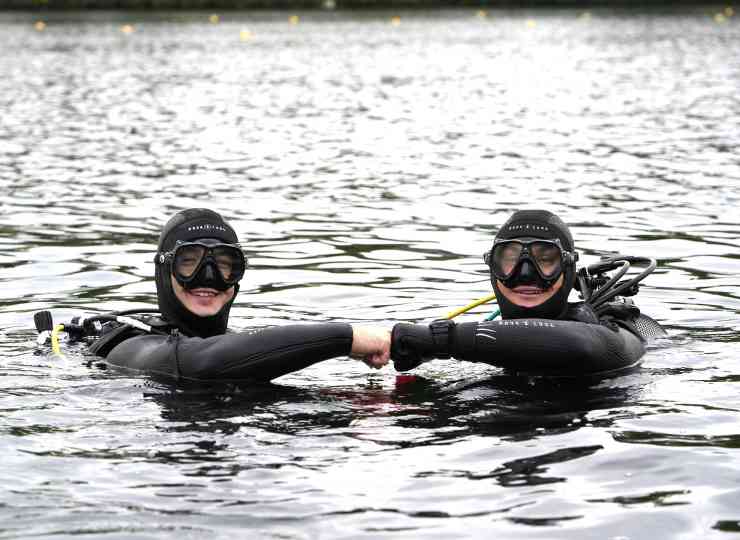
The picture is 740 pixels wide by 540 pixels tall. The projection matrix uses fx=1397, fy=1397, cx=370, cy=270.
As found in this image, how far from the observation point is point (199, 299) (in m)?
8.07

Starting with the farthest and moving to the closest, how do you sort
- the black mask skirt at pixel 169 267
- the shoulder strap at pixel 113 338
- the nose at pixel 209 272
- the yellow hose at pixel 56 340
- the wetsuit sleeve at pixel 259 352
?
the yellow hose at pixel 56 340
the shoulder strap at pixel 113 338
the black mask skirt at pixel 169 267
the nose at pixel 209 272
the wetsuit sleeve at pixel 259 352

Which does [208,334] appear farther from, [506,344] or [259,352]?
[506,344]

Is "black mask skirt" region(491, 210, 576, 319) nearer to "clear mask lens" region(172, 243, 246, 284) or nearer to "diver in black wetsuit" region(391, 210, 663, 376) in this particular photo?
"diver in black wetsuit" region(391, 210, 663, 376)

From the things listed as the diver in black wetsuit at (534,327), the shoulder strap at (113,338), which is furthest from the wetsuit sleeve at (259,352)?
the shoulder strap at (113,338)

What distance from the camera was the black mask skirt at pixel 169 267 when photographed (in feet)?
26.5

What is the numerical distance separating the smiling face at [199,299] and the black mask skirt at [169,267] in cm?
3

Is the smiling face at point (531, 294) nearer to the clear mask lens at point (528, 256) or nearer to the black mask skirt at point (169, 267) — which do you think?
the clear mask lens at point (528, 256)

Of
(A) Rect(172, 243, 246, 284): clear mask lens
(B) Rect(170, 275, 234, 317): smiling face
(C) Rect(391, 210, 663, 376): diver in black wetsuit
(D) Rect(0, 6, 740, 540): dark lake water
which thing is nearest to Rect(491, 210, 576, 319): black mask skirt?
(C) Rect(391, 210, 663, 376): diver in black wetsuit

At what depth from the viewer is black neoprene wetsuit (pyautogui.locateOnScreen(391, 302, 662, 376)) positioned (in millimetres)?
7637

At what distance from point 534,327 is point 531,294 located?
443 mm

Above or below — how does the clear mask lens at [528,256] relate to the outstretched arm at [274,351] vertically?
above

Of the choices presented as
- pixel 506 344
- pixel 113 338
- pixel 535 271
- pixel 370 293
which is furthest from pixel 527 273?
pixel 370 293

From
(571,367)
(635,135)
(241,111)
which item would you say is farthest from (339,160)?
(571,367)

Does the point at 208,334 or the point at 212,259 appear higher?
the point at 212,259
